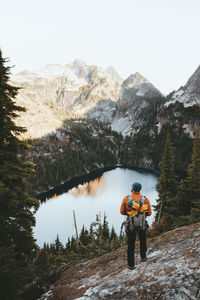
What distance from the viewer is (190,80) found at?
509 ft

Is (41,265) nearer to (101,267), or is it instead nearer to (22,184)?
(101,267)

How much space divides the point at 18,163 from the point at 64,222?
57.1 metres

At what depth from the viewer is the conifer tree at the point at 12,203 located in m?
8.33

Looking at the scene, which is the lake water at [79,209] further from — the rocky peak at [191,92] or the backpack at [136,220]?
the rocky peak at [191,92]

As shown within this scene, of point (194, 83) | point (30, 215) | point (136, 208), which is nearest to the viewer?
point (136, 208)

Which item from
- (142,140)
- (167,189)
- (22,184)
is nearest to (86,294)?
(22,184)

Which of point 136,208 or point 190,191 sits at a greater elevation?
point 136,208

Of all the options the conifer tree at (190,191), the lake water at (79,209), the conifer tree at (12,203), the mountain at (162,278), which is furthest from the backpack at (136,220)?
the lake water at (79,209)

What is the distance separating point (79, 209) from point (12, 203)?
212ft

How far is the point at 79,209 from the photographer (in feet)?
228

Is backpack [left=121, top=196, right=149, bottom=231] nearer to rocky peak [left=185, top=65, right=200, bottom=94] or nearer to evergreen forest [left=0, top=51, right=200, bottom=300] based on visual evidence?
evergreen forest [left=0, top=51, right=200, bottom=300]

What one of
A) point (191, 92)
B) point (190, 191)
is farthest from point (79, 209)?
point (191, 92)

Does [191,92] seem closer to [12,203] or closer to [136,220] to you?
[136,220]

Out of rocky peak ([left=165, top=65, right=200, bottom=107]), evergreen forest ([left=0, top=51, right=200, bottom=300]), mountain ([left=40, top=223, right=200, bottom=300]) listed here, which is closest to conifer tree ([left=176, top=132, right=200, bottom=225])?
evergreen forest ([left=0, top=51, right=200, bottom=300])
